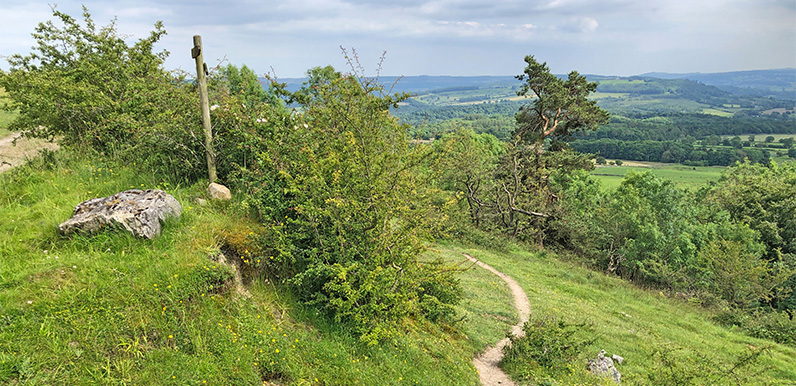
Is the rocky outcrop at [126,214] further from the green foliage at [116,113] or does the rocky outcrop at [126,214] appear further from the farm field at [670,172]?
the farm field at [670,172]

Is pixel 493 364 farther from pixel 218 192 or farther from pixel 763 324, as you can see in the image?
pixel 763 324

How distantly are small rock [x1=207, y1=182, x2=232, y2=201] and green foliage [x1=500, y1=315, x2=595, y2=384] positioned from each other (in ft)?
26.4

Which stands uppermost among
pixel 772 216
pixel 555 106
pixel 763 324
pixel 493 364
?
pixel 555 106

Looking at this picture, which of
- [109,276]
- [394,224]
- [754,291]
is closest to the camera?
[109,276]

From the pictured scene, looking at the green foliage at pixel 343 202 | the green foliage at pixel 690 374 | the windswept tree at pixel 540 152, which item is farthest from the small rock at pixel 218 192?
the windswept tree at pixel 540 152

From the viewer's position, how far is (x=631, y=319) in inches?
641

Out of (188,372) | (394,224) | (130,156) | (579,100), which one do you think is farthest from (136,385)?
(579,100)

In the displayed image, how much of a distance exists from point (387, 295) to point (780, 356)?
1737 centimetres

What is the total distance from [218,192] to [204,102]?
6.90 ft

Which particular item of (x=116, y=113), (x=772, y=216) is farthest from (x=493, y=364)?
(x=772, y=216)

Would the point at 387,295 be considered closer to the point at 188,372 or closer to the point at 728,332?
the point at 188,372

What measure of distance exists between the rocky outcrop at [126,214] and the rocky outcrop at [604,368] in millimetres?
11018

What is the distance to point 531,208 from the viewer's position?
3033 cm

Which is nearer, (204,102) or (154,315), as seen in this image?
(154,315)
